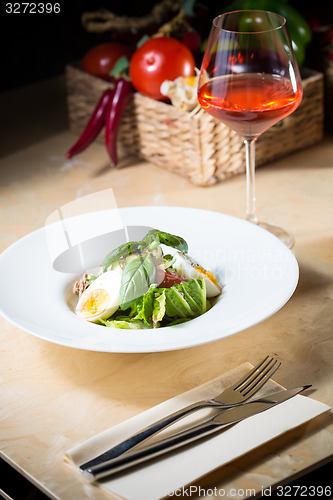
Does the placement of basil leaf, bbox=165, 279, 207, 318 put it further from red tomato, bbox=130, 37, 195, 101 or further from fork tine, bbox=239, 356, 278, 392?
red tomato, bbox=130, 37, 195, 101

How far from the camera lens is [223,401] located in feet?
2.41

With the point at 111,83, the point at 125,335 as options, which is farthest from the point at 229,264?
the point at 111,83

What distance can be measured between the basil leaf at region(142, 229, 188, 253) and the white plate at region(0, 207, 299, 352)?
6 centimetres

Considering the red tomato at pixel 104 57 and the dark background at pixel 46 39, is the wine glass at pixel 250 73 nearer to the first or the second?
the red tomato at pixel 104 57

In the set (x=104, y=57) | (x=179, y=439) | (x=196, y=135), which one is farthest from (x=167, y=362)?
(x=104, y=57)

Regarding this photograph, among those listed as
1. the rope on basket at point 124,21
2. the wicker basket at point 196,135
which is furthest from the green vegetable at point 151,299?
the rope on basket at point 124,21

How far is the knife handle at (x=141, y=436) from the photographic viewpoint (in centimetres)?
66

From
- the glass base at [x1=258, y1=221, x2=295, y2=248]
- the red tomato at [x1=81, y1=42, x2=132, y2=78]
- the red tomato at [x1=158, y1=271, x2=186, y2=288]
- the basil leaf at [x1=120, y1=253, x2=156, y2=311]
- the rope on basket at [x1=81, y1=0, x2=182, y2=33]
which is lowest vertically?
the glass base at [x1=258, y1=221, x2=295, y2=248]

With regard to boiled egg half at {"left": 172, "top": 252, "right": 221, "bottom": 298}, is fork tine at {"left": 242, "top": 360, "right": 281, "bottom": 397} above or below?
below

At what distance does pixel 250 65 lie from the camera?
3.44ft

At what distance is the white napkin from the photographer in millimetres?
646

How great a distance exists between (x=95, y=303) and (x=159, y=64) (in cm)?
71

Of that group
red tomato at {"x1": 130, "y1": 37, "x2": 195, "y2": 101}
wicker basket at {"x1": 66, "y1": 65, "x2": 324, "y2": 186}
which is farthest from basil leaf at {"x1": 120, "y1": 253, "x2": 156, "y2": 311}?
red tomato at {"x1": 130, "y1": 37, "x2": 195, "y2": 101}

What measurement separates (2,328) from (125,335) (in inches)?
9.1
